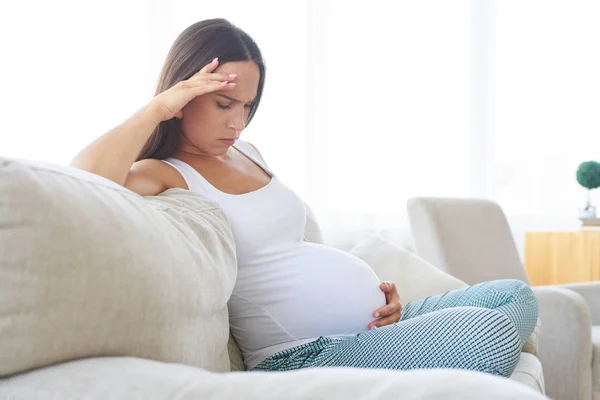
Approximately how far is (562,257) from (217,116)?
2.45 metres

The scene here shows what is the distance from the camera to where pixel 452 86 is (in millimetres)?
3859

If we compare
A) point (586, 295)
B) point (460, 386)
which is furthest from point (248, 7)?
point (460, 386)

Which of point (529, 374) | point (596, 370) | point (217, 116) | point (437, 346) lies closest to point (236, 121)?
point (217, 116)

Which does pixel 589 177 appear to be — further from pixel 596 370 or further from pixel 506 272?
pixel 596 370

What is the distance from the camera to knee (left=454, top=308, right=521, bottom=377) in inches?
40.0

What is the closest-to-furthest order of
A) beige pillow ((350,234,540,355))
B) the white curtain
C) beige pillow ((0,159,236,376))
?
1. beige pillow ((0,159,236,376))
2. beige pillow ((350,234,540,355))
3. the white curtain

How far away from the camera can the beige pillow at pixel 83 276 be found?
0.60 metres

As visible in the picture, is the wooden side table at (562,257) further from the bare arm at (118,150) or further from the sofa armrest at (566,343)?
the bare arm at (118,150)

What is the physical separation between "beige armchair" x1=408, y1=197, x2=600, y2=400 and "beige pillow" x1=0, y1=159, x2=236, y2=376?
1.68m

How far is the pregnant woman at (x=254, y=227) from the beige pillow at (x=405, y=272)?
15.5 inches

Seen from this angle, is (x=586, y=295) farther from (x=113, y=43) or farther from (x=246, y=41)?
(x=113, y=43)

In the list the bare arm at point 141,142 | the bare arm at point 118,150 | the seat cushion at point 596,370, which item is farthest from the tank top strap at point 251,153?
the seat cushion at point 596,370

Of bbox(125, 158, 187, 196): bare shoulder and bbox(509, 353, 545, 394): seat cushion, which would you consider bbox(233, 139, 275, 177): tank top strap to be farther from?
bbox(509, 353, 545, 394): seat cushion

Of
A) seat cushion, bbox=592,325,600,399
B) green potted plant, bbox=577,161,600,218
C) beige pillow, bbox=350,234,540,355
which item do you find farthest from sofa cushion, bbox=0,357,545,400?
green potted plant, bbox=577,161,600,218
